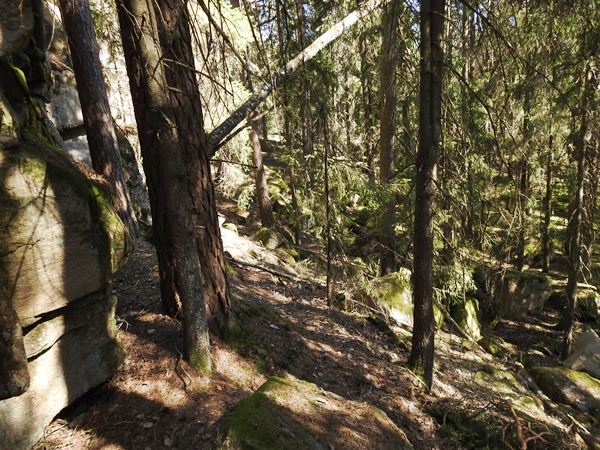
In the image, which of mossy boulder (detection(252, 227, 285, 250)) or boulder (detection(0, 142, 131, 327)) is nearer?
boulder (detection(0, 142, 131, 327))

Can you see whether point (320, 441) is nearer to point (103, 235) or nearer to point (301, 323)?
point (103, 235)

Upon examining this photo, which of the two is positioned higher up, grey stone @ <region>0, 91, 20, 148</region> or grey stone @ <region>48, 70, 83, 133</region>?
grey stone @ <region>48, 70, 83, 133</region>

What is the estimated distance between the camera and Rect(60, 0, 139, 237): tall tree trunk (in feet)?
23.6

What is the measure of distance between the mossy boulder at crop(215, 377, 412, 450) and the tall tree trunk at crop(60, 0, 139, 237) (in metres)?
5.20

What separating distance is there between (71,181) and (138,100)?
1.04 meters

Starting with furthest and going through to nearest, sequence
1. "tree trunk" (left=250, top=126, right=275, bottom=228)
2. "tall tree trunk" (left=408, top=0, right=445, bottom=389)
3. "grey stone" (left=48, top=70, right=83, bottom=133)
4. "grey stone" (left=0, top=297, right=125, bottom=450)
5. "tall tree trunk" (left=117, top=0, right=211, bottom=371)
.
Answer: "tree trunk" (left=250, top=126, right=275, bottom=228), "grey stone" (left=48, top=70, right=83, bottom=133), "tall tree trunk" (left=408, top=0, right=445, bottom=389), "tall tree trunk" (left=117, top=0, right=211, bottom=371), "grey stone" (left=0, top=297, right=125, bottom=450)

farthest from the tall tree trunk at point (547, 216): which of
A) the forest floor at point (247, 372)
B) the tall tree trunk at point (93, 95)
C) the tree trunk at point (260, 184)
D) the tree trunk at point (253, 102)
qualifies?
the tall tree trunk at point (93, 95)

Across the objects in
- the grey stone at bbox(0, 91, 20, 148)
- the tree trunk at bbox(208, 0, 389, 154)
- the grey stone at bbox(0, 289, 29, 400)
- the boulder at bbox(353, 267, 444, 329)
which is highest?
the tree trunk at bbox(208, 0, 389, 154)

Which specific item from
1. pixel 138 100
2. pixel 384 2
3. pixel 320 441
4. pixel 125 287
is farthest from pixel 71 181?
pixel 384 2

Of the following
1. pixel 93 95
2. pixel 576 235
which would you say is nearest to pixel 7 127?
pixel 93 95

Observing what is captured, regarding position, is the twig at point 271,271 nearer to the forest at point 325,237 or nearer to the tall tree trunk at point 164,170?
the forest at point 325,237

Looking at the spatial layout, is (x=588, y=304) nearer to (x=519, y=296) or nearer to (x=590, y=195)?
(x=519, y=296)

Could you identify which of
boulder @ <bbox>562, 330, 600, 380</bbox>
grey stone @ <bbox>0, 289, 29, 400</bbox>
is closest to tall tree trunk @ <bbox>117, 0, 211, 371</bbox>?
grey stone @ <bbox>0, 289, 29, 400</bbox>

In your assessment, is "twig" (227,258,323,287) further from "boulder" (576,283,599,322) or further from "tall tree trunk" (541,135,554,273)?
"boulder" (576,283,599,322)
